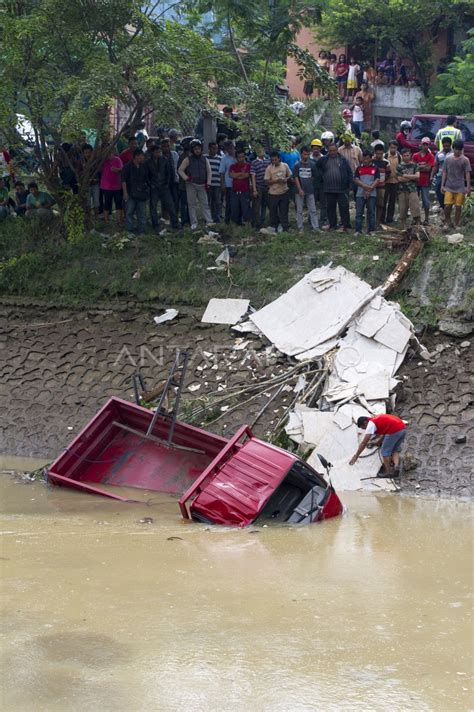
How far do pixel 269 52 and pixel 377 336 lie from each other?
665 cm

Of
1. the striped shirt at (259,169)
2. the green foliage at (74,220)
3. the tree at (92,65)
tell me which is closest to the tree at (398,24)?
the striped shirt at (259,169)

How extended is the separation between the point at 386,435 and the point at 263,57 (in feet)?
29.8

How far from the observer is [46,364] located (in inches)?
733

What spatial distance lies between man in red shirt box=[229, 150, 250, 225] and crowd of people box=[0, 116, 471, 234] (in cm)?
2

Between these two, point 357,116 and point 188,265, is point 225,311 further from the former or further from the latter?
point 357,116

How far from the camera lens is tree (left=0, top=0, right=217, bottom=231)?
17698mm

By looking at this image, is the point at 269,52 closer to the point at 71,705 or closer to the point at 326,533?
the point at 326,533

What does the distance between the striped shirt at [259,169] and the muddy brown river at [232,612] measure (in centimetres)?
783

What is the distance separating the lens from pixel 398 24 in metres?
31.0

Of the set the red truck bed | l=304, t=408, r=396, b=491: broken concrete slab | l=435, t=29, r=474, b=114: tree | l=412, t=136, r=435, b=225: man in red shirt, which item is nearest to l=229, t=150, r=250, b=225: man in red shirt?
l=412, t=136, r=435, b=225: man in red shirt

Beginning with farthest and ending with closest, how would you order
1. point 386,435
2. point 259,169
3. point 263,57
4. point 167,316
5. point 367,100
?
1. point 367,100
2. point 263,57
3. point 259,169
4. point 167,316
5. point 386,435

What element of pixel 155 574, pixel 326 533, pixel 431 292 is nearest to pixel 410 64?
pixel 431 292

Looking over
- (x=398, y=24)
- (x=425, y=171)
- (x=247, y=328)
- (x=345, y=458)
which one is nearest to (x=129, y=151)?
(x=247, y=328)

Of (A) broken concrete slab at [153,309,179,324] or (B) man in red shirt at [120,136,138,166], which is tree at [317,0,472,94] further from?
(A) broken concrete slab at [153,309,179,324]
